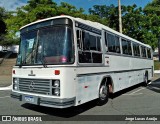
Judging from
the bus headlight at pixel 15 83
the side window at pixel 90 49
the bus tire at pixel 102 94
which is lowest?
the bus tire at pixel 102 94

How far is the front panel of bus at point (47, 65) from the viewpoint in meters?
6.43

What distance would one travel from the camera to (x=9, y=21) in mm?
27016

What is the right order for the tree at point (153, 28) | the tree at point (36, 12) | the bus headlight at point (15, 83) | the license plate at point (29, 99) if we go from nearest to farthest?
the license plate at point (29, 99) → the bus headlight at point (15, 83) → the tree at point (36, 12) → the tree at point (153, 28)

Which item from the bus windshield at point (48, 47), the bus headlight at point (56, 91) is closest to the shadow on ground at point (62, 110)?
the bus headlight at point (56, 91)

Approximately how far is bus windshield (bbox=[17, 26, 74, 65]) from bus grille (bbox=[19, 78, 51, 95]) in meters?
0.53

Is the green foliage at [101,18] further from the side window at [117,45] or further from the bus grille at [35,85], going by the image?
the bus grille at [35,85]

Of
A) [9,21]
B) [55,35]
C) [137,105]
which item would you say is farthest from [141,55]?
[9,21]

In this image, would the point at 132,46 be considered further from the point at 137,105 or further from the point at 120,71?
the point at 137,105

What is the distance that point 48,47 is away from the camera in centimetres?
701

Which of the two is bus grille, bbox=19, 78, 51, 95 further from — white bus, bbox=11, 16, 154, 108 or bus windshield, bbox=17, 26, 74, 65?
bus windshield, bbox=17, 26, 74, 65

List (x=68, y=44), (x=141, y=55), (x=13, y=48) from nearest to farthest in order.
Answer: (x=68, y=44), (x=141, y=55), (x=13, y=48)

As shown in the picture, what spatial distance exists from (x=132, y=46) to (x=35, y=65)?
22.1 ft

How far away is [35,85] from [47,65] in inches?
30.0

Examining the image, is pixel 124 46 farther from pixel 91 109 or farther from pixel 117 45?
pixel 91 109
